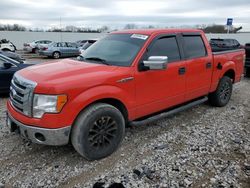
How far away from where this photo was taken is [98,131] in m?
3.58

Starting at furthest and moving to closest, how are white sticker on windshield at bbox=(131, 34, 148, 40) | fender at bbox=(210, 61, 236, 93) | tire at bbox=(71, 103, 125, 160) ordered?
fender at bbox=(210, 61, 236, 93)
white sticker on windshield at bbox=(131, 34, 148, 40)
tire at bbox=(71, 103, 125, 160)

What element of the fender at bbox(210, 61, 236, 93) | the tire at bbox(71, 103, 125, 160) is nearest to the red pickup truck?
the tire at bbox(71, 103, 125, 160)

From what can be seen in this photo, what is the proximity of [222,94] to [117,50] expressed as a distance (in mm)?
3204

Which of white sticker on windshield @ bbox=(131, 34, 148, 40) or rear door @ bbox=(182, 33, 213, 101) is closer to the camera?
white sticker on windshield @ bbox=(131, 34, 148, 40)

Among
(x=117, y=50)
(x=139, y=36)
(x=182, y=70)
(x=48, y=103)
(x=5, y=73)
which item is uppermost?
(x=139, y=36)

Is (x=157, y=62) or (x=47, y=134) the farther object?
(x=157, y=62)

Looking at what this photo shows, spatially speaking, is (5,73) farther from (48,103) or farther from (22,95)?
(48,103)

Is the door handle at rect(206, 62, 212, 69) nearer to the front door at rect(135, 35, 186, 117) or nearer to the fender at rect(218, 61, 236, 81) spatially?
the fender at rect(218, 61, 236, 81)

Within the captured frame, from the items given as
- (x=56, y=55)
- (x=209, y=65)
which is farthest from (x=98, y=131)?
(x=56, y=55)

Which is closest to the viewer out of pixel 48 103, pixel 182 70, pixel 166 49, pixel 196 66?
pixel 48 103

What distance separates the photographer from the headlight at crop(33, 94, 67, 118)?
10.2 feet

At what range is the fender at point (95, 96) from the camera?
128 inches

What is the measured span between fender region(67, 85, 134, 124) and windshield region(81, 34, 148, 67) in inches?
19.2

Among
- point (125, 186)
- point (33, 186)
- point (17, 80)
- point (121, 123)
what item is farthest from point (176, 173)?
point (17, 80)
